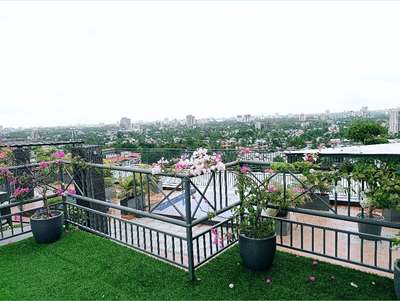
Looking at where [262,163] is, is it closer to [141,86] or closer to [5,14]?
[5,14]

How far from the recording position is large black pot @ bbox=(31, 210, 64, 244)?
3834mm

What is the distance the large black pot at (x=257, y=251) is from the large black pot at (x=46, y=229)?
8.13 feet

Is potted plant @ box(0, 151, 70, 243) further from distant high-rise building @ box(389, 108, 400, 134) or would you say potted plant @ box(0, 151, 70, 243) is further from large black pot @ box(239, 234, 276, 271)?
distant high-rise building @ box(389, 108, 400, 134)

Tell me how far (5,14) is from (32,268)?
469 centimetres

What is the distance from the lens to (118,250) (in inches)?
141

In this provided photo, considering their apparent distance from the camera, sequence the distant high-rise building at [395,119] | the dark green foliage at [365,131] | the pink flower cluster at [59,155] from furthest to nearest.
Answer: the distant high-rise building at [395,119] < the dark green foliage at [365,131] < the pink flower cluster at [59,155]

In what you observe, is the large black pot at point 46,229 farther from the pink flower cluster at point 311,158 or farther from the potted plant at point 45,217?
the pink flower cluster at point 311,158

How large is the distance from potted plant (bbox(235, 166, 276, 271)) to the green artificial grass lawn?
139 millimetres

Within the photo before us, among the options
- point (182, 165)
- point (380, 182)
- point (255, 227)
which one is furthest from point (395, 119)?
point (182, 165)

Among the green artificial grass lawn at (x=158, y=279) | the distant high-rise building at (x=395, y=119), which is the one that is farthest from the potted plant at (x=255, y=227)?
the distant high-rise building at (x=395, y=119)

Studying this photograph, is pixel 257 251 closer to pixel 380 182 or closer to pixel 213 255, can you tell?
pixel 213 255

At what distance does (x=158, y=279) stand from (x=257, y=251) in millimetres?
994

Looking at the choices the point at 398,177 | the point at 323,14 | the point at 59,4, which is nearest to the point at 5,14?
the point at 59,4

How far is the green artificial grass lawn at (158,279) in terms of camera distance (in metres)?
2.59
